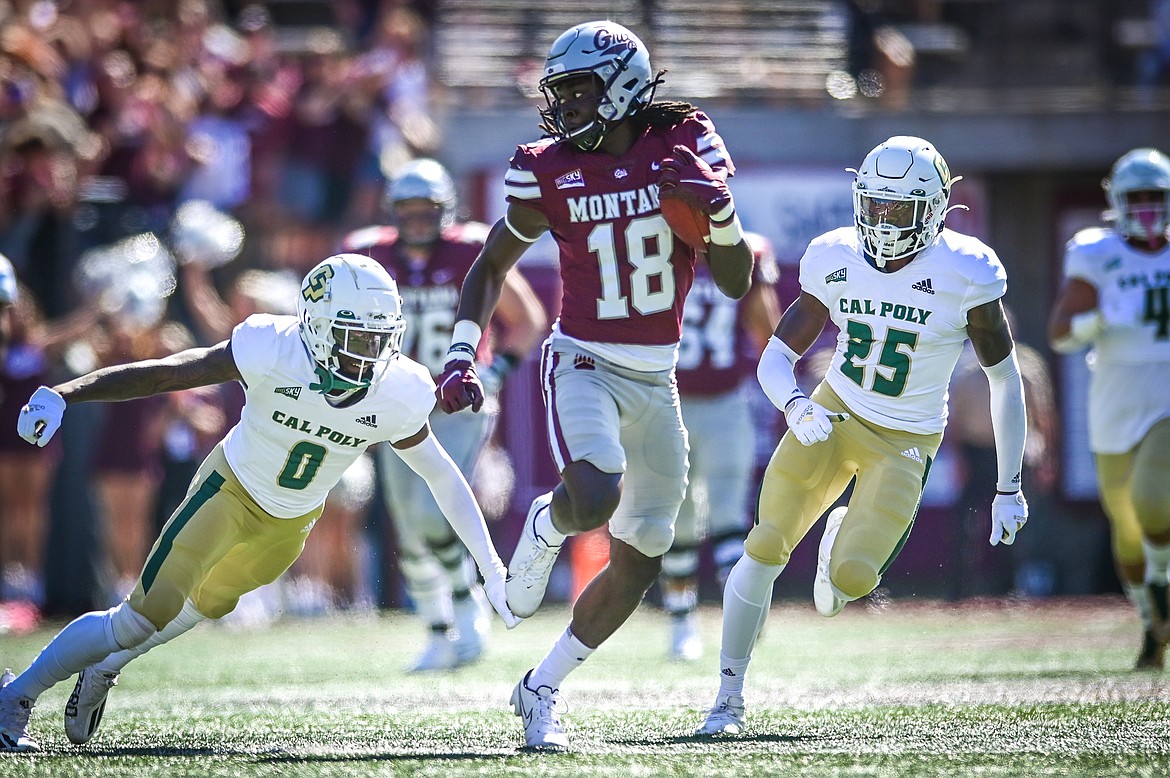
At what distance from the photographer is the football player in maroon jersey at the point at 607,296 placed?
481 centimetres

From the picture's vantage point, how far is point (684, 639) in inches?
298

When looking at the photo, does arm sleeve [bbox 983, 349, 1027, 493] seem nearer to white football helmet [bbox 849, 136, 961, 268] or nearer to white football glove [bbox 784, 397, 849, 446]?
white football helmet [bbox 849, 136, 961, 268]

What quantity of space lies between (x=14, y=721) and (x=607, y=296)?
6.95 ft

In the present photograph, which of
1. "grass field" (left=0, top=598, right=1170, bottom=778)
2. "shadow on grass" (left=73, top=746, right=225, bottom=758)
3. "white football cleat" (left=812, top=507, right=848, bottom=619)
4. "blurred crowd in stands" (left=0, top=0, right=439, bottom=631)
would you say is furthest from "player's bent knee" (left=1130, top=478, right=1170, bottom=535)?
"blurred crowd in stands" (left=0, top=0, right=439, bottom=631)

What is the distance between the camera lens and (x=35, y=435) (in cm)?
447

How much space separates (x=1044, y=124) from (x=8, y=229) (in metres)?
7.20

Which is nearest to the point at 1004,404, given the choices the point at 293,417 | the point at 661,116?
the point at 661,116

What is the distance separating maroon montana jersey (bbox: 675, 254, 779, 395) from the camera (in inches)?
316

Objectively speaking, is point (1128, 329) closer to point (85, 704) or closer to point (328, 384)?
point (328, 384)

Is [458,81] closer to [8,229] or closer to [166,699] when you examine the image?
[8,229]

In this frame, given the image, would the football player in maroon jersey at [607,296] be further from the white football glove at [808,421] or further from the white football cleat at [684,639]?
the white football cleat at [684,639]

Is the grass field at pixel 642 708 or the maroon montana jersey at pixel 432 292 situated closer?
the grass field at pixel 642 708

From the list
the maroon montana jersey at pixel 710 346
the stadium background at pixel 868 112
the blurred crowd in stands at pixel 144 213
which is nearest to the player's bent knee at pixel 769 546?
the maroon montana jersey at pixel 710 346

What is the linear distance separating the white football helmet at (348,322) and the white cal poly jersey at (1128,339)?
12.6 ft
